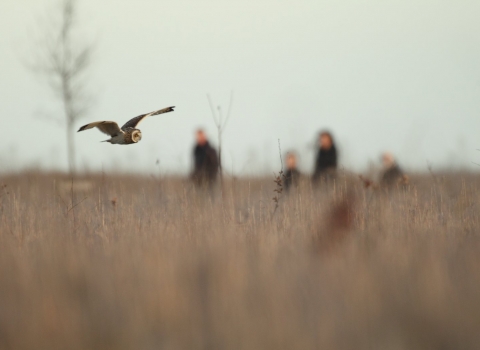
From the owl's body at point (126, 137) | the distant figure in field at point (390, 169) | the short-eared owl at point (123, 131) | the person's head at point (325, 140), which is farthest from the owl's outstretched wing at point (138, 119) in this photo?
the person's head at point (325, 140)

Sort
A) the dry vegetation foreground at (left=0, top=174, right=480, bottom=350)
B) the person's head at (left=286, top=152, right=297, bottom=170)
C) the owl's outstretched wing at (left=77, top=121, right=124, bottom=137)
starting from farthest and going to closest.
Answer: the person's head at (left=286, top=152, right=297, bottom=170) → the owl's outstretched wing at (left=77, top=121, right=124, bottom=137) → the dry vegetation foreground at (left=0, top=174, right=480, bottom=350)

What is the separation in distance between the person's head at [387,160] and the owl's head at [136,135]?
376 centimetres

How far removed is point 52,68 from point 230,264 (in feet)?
48.0

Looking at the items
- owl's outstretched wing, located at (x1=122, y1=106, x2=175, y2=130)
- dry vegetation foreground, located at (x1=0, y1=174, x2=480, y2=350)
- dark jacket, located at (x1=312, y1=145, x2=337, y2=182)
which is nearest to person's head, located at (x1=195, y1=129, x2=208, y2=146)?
dark jacket, located at (x1=312, y1=145, x2=337, y2=182)

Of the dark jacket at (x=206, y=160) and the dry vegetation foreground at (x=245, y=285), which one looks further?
the dark jacket at (x=206, y=160)

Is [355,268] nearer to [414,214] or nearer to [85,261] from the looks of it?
[85,261]

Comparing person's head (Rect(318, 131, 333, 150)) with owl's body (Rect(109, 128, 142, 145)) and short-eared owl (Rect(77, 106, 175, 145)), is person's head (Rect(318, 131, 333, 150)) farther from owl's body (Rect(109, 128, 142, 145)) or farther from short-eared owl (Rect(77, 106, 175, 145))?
owl's body (Rect(109, 128, 142, 145))

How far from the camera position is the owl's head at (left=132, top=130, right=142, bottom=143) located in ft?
19.5

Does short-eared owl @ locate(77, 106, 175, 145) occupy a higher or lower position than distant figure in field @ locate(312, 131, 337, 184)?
higher

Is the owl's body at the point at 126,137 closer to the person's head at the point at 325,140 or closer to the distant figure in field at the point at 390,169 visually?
the distant figure in field at the point at 390,169

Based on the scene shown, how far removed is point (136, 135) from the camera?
6.02 meters

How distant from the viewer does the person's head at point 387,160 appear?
27.3 ft

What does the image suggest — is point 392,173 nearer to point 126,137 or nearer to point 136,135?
point 136,135

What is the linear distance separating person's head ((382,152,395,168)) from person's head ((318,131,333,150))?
974 millimetres
